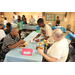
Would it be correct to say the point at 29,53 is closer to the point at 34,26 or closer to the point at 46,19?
the point at 34,26

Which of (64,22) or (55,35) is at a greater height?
(64,22)

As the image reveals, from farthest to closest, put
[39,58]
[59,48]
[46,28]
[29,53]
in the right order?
[46,28] → [29,53] → [39,58] → [59,48]

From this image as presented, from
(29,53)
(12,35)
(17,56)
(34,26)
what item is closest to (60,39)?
(29,53)

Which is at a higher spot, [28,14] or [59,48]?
[28,14]

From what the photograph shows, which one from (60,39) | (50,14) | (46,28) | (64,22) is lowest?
(60,39)

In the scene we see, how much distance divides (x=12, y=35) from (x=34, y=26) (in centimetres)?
381

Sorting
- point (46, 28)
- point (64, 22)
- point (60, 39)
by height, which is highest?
point (64, 22)

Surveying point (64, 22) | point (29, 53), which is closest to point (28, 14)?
point (64, 22)

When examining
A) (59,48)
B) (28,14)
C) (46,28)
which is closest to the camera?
(59,48)

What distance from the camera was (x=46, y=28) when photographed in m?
2.06

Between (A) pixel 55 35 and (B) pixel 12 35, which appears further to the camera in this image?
(B) pixel 12 35

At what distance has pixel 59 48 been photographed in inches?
41.4

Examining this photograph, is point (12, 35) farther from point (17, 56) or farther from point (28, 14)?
point (28, 14)
